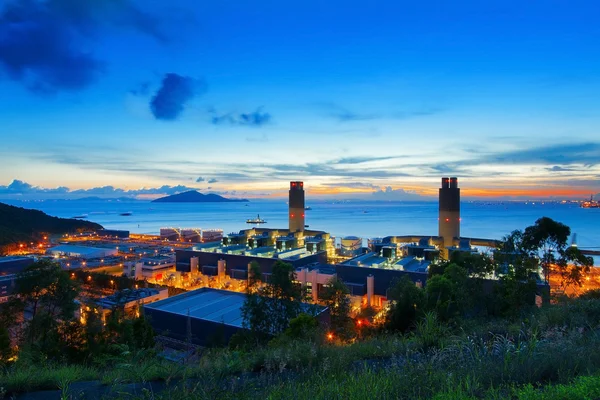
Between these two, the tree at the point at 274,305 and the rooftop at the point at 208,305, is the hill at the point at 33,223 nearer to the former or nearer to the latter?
the rooftop at the point at 208,305

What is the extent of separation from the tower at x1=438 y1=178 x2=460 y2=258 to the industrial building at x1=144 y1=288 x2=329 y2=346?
1211 centimetres

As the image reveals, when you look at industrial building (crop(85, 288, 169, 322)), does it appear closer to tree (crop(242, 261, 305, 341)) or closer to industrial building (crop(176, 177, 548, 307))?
industrial building (crop(176, 177, 548, 307))

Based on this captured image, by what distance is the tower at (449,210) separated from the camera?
1766 centimetres

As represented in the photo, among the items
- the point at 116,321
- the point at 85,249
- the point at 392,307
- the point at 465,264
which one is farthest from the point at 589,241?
the point at 85,249

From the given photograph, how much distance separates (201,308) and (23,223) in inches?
1599

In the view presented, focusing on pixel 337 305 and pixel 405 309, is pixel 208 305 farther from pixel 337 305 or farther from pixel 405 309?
pixel 405 309

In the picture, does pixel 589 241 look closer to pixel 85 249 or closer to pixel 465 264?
pixel 465 264

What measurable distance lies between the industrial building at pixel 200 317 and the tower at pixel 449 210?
1211 cm

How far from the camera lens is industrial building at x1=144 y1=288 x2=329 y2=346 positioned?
7758 millimetres

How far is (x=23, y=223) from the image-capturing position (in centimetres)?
3769

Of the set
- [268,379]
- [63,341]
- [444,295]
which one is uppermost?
[268,379]

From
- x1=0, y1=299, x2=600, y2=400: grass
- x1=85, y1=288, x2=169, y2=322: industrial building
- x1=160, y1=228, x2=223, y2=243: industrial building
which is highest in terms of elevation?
x1=0, y1=299, x2=600, y2=400: grass

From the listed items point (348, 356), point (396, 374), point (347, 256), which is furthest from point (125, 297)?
point (347, 256)

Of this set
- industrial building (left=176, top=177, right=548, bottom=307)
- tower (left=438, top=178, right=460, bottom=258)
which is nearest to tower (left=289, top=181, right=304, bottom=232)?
industrial building (left=176, top=177, right=548, bottom=307)
